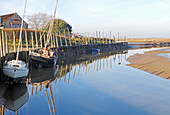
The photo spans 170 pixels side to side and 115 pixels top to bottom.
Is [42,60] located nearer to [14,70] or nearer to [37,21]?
[14,70]

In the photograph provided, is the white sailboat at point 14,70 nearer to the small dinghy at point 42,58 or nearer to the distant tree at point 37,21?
the small dinghy at point 42,58

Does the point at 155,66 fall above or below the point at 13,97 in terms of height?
above

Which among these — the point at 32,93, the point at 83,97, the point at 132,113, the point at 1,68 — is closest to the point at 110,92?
the point at 83,97

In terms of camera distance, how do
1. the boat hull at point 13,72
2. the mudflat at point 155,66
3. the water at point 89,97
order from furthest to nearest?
1. the mudflat at point 155,66
2. the boat hull at point 13,72
3. the water at point 89,97

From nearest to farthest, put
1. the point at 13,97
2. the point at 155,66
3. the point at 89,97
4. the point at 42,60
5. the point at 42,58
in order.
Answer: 1. the point at 13,97
2. the point at 89,97
3. the point at 42,58
4. the point at 42,60
5. the point at 155,66

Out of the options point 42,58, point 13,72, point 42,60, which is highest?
point 42,58

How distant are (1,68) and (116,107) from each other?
1163 centimetres

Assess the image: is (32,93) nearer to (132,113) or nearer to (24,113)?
(24,113)

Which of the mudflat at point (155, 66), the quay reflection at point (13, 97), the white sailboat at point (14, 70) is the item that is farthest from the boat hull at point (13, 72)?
the mudflat at point (155, 66)

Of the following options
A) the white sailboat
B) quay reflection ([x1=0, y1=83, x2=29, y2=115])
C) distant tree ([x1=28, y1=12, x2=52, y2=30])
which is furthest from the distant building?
quay reflection ([x1=0, y1=83, x2=29, y2=115])

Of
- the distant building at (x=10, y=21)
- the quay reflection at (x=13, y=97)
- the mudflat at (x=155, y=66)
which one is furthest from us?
the distant building at (x=10, y=21)

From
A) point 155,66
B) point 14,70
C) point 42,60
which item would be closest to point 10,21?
point 42,60

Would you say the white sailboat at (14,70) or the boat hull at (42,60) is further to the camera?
the boat hull at (42,60)

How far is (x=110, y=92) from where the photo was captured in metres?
15.1
